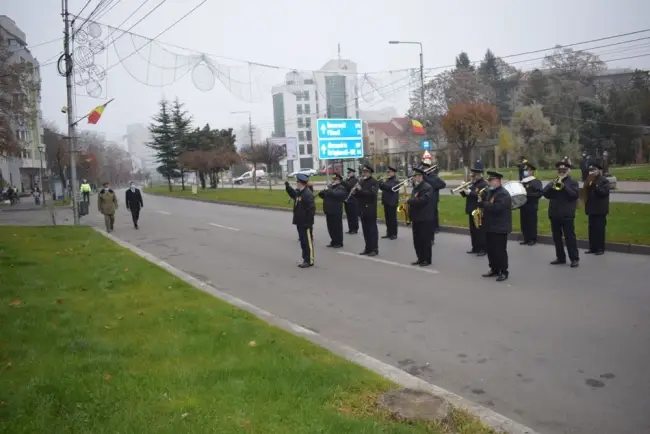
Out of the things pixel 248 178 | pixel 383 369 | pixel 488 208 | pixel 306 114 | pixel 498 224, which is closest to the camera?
pixel 383 369

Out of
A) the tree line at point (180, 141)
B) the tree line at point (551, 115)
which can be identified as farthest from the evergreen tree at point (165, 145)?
the tree line at point (551, 115)

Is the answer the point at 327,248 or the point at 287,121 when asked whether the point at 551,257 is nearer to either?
the point at 327,248

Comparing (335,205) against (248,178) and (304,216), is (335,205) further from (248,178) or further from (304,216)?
(248,178)

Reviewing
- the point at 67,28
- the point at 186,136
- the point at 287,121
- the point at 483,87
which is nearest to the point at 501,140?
the point at 483,87

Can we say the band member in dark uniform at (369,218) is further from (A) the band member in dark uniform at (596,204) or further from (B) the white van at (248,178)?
(B) the white van at (248,178)

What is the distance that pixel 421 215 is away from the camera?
1057 cm

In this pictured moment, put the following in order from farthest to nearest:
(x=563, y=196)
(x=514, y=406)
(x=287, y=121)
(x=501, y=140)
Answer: (x=287, y=121) < (x=501, y=140) < (x=563, y=196) < (x=514, y=406)

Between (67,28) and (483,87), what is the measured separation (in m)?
49.7

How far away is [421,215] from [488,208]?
1.53m

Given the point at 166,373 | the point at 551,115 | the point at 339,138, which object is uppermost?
the point at 551,115

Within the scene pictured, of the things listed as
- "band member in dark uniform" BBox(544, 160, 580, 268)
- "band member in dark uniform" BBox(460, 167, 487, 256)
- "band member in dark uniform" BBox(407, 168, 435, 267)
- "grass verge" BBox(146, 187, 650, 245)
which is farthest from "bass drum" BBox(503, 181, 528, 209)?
"grass verge" BBox(146, 187, 650, 245)

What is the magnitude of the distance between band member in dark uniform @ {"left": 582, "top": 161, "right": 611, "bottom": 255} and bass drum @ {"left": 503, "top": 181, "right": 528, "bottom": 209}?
1.14 m

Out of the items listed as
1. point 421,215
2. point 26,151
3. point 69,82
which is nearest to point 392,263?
point 421,215

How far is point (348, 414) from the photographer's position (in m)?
4.09
